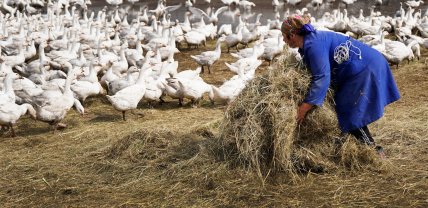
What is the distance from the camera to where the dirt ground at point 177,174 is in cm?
614

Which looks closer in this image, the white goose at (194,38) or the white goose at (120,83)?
the white goose at (120,83)

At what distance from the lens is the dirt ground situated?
6.14 m

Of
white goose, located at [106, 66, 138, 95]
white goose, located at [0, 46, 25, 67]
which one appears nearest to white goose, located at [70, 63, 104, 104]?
white goose, located at [106, 66, 138, 95]

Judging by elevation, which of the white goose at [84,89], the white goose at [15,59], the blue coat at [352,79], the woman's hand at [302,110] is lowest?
the white goose at [84,89]

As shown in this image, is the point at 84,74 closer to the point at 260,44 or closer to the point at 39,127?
the point at 39,127

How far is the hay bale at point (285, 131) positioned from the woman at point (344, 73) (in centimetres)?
18

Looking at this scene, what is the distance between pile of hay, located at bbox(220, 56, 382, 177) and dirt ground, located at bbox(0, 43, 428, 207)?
0.52ft

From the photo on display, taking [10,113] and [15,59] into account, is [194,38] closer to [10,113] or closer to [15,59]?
[15,59]

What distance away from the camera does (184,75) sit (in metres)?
11.9

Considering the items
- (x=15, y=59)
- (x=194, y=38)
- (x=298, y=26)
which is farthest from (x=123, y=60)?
(x=298, y=26)

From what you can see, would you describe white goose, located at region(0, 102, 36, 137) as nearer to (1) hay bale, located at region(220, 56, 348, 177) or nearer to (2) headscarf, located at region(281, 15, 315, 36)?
(1) hay bale, located at region(220, 56, 348, 177)

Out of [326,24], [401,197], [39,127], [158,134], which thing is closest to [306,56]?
[401,197]

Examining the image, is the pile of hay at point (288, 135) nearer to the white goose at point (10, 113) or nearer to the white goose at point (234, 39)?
the white goose at point (10, 113)

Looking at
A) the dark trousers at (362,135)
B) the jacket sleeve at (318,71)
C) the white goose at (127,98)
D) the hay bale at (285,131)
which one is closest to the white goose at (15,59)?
the white goose at (127,98)
